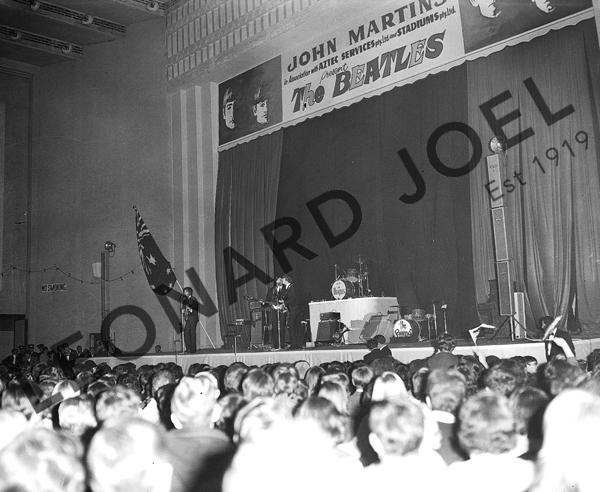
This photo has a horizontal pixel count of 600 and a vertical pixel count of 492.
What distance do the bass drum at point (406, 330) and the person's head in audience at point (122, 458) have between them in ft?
29.6

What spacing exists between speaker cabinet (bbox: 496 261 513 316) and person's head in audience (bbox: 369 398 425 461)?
25.4 feet

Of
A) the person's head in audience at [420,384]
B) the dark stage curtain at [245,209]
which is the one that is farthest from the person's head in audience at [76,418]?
the dark stage curtain at [245,209]

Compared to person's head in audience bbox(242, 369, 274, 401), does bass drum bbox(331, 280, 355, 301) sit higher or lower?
higher

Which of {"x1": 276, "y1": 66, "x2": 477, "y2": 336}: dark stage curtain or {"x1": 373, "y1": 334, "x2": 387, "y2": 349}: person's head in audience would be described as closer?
{"x1": 373, "y1": 334, "x2": 387, "y2": 349}: person's head in audience

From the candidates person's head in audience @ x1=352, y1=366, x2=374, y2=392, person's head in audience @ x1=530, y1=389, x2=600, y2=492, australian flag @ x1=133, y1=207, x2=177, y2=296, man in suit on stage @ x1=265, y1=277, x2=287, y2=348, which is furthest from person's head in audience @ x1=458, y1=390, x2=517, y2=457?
australian flag @ x1=133, y1=207, x2=177, y2=296

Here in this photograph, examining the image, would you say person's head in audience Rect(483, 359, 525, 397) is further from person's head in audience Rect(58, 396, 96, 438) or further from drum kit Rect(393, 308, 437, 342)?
drum kit Rect(393, 308, 437, 342)

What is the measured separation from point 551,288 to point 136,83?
1194 centimetres

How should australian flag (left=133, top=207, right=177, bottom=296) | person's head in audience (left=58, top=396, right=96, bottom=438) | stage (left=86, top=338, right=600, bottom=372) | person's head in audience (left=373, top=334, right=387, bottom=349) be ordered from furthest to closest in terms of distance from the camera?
australian flag (left=133, top=207, right=177, bottom=296) → person's head in audience (left=373, top=334, right=387, bottom=349) → stage (left=86, top=338, right=600, bottom=372) → person's head in audience (left=58, top=396, right=96, bottom=438)

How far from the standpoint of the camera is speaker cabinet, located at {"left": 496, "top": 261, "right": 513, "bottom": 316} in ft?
32.5

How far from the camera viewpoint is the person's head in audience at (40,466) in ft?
6.66

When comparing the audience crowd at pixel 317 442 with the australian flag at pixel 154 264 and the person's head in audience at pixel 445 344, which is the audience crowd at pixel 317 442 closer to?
the person's head in audience at pixel 445 344

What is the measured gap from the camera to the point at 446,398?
11.6 feet

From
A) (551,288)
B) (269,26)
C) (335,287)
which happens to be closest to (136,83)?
(269,26)

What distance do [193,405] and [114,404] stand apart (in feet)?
2.13
